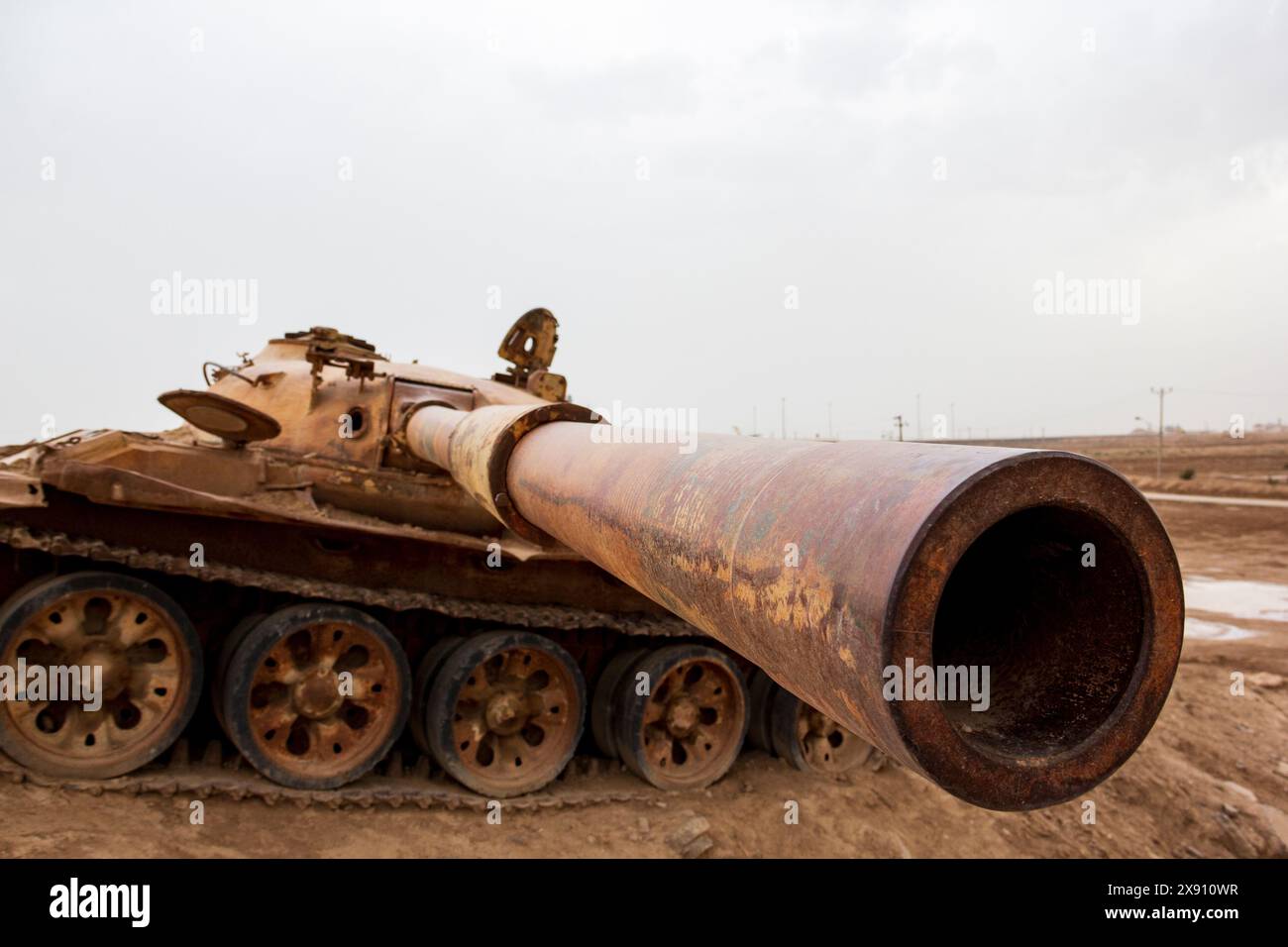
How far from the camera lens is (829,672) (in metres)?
1.23

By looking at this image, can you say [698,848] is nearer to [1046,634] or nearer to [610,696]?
[610,696]

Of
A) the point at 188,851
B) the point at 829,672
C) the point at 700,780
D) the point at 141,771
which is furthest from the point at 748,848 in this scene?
the point at 829,672

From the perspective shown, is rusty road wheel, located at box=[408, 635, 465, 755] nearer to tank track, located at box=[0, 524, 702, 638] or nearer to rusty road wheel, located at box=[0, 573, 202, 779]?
tank track, located at box=[0, 524, 702, 638]

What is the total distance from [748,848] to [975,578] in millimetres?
4868

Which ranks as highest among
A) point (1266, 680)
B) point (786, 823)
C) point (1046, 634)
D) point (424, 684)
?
point (1046, 634)

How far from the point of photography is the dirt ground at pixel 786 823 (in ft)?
15.8

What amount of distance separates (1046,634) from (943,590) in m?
0.21

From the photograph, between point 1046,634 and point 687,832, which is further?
point 687,832

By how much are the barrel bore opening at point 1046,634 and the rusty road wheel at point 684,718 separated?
196 inches

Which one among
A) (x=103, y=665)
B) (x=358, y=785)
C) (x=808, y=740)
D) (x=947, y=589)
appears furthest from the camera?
(x=808, y=740)

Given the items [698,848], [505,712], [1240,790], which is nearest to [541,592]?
[505,712]

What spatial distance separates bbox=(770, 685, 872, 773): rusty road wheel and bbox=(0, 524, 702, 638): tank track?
3.63ft

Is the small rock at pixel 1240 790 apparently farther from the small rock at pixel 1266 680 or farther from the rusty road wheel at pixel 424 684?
the rusty road wheel at pixel 424 684

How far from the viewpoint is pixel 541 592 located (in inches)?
261
